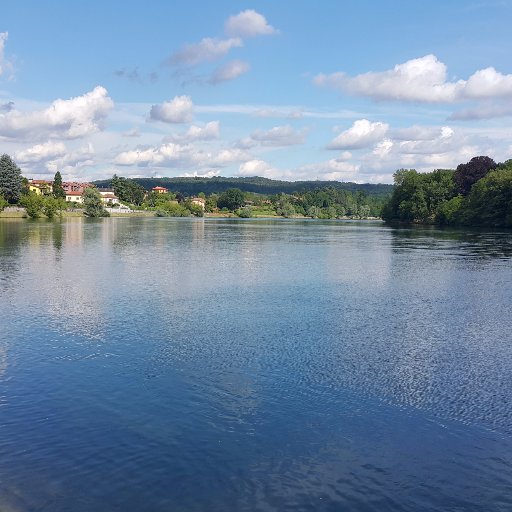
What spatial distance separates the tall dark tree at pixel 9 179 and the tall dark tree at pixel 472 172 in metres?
116

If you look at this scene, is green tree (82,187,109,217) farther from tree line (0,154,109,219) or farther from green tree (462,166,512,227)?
green tree (462,166,512,227)

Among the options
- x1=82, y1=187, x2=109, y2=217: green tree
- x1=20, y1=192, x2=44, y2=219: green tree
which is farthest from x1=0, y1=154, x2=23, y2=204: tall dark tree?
x1=82, y1=187, x2=109, y2=217: green tree

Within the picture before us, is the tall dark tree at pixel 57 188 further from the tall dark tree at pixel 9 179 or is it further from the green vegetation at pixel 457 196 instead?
the green vegetation at pixel 457 196

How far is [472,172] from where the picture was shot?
14150 cm

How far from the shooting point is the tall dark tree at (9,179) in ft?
465

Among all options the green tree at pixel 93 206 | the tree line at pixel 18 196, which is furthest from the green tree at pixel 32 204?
the green tree at pixel 93 206

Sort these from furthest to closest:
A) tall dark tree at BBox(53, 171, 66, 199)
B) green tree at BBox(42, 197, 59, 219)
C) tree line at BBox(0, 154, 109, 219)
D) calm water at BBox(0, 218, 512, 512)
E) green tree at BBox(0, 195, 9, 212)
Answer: tall dark tree at BBox(53, 171, 66, 199) → green tree at BBox(42, 197, 59, 219) → tree line at BBox(0, 154, 109, 219) → green tree at BBox(0, 195, 9, 212) → calm water at BBox(0, 218, 512, 512)

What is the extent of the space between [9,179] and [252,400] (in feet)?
472

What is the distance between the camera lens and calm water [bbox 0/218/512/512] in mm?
10688

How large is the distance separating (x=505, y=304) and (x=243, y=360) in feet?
60.3

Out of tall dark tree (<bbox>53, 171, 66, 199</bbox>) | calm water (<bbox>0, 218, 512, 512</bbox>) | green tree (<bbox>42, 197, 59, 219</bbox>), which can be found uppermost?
tall dark tree (<bbox>53, 171, 66, 199</bbox>)

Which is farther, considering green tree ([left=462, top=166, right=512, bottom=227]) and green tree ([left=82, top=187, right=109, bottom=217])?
green tree ([left=82, top=187, right=109, bottom=217])

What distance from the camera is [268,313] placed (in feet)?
88.0

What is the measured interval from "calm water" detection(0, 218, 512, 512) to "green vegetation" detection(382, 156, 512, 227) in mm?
88903
